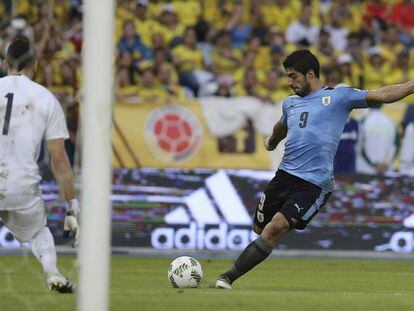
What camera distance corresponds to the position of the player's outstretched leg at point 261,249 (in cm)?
1097

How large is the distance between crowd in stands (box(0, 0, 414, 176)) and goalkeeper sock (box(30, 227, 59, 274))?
350 inches

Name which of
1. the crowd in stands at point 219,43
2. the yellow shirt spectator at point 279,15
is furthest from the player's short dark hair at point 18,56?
the yellow shirt spectator at point 279,15

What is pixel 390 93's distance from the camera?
10766mm

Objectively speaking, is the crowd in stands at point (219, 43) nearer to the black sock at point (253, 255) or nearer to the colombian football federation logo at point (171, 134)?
the colombian football federation logo at point (171, 134)

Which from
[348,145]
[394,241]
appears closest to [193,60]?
[348,145]

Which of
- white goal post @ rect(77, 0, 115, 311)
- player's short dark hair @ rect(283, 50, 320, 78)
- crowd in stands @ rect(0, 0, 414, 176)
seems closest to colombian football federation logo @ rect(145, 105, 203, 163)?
crowd in stands @ rect(0, 0, 414, 176)

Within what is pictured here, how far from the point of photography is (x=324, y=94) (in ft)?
37.3

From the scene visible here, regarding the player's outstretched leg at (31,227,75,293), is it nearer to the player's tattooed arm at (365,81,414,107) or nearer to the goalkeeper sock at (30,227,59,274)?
the goalkeeper sock at (30,227,59,274)

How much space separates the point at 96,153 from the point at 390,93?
4.16 metres

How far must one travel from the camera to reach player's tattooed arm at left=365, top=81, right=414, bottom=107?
34.9 ft

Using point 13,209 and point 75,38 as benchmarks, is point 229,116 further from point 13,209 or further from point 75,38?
point 13,209

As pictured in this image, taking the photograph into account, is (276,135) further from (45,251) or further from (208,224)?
(208,224)

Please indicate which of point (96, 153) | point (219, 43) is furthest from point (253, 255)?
point (219, 43)

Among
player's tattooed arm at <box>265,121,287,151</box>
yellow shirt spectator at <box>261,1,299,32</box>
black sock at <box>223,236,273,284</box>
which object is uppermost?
yellow shirt spectator at <box>261,1,299,32</box>
